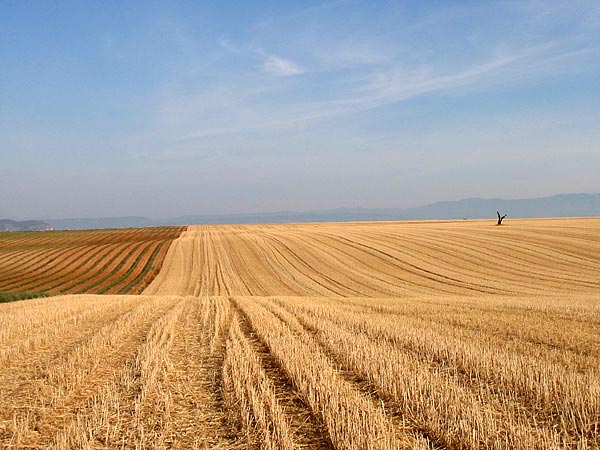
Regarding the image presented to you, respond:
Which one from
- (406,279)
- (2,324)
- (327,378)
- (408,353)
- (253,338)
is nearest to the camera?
(327,378)

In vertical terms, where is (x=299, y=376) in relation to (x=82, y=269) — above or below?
above

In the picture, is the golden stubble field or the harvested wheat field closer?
the golden stubble field

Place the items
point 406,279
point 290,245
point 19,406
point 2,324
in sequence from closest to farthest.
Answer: point 19,406, point 2,324, point 406,279, point 290,245

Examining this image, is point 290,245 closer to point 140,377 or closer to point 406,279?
point 406,279

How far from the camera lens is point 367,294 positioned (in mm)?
29016

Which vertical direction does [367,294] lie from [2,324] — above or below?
below

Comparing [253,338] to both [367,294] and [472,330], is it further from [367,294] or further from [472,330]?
[367,294]

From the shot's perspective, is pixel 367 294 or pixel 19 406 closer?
pixel 19 406

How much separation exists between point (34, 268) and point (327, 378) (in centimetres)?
4661

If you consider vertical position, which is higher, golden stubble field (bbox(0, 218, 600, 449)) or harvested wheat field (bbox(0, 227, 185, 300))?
golden stubble field (bbox(0, 218, 600, 449))

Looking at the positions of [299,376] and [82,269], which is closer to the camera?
[299,376]

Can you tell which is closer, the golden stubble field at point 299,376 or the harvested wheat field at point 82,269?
the golden stubble field at point 299,376

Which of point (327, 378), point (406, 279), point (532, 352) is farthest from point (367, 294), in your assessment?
point (327, 378)

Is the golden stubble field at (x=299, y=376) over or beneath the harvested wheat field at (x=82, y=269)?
over
